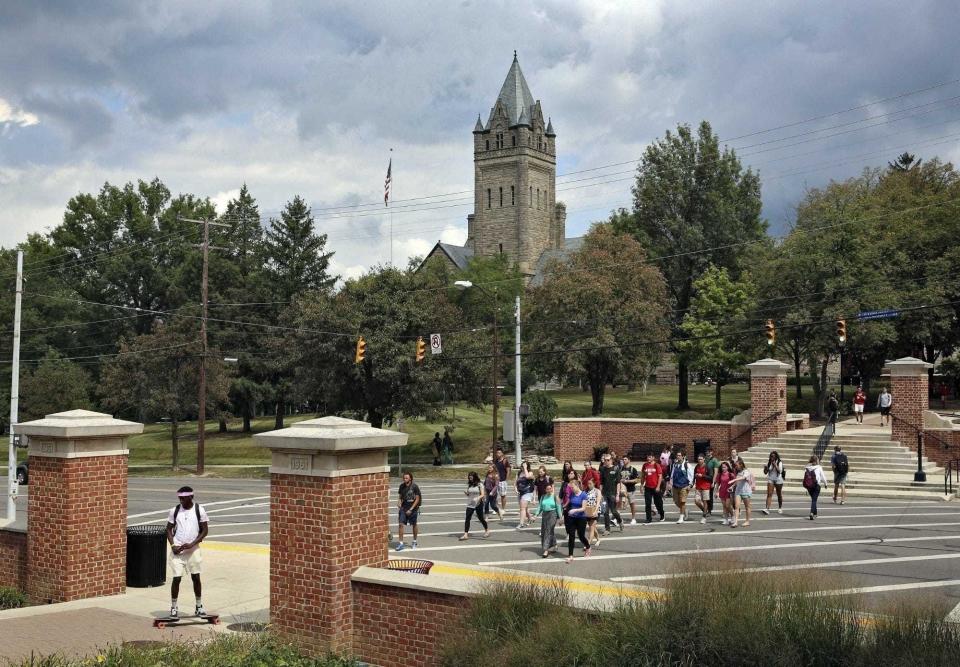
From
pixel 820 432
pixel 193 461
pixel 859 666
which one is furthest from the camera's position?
pixel 193 461

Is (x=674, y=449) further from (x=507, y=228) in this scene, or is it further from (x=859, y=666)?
(x=507, y=228)

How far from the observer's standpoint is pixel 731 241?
201ft

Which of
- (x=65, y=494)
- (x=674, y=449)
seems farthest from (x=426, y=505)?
(x=65, y=494)

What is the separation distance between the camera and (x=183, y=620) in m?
11.7

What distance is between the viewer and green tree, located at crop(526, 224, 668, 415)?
160ft

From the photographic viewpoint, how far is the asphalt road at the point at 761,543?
14.4 metres

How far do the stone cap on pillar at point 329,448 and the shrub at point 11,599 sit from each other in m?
5.36

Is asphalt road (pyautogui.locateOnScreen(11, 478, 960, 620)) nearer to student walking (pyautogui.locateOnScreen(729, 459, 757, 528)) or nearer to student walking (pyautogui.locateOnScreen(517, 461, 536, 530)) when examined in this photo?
student walking (pyautogui.locateOnScreen(517, 461, 536, 530))

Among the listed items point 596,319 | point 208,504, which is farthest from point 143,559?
point 596,319

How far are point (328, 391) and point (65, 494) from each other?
3102 cm

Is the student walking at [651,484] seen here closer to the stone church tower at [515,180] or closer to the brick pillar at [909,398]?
the brick pillar at [909,398]

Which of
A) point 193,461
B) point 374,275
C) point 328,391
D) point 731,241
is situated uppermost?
point 731,241

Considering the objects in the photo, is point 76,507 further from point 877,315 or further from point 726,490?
point 877,315

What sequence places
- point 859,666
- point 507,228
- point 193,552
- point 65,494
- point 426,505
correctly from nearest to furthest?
point 859,666 → point 193,552 → point 65,494 → point 426,505 → point 507,228
